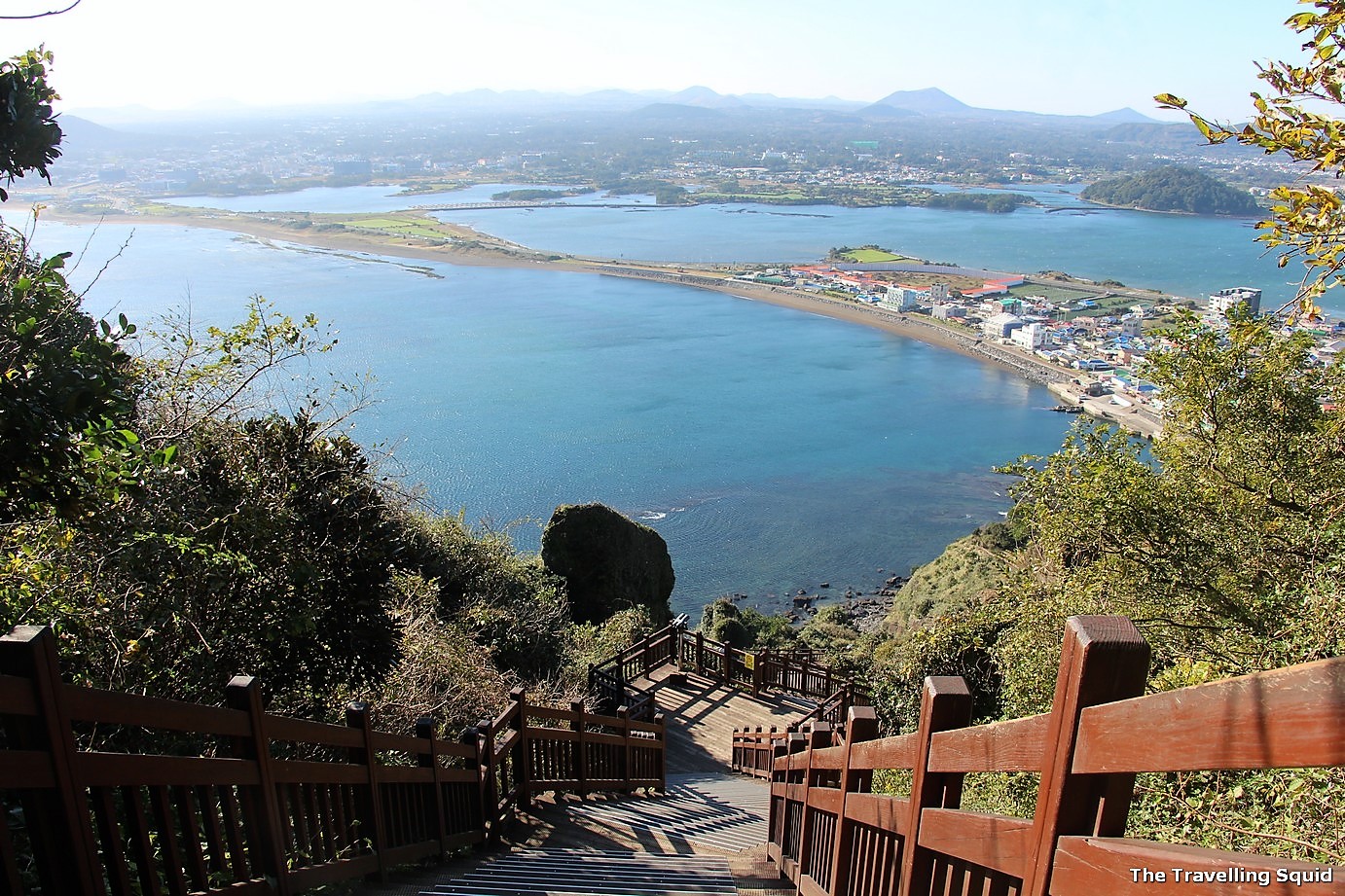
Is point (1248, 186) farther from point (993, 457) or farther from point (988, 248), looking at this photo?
point (993, 457)

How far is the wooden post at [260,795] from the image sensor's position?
2.60m

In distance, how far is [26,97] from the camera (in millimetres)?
4965

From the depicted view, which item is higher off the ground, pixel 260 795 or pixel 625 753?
pixel 260 795

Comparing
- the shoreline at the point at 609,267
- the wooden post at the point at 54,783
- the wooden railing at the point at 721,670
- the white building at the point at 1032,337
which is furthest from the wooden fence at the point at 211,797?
the white building at the point at 1032,337

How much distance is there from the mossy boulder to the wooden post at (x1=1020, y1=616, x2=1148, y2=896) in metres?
16.6

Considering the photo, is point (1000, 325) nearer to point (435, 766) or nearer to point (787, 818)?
point (787, 818)

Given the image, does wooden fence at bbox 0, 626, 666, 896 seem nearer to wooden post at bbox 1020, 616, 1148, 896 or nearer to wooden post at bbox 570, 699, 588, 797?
wooden post at bbox 570, 699, 588, 797

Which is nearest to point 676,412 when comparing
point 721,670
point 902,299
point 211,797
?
point 902,299

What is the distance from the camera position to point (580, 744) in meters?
6.40

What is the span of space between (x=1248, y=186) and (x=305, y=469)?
178 m

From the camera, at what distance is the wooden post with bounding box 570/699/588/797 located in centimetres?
627

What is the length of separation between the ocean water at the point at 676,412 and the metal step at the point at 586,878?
25998mm

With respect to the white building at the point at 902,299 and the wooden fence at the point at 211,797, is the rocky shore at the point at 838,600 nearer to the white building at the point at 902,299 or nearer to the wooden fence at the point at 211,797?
the wooden fence at the point at 211,797

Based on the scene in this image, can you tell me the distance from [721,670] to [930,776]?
33.3ft
